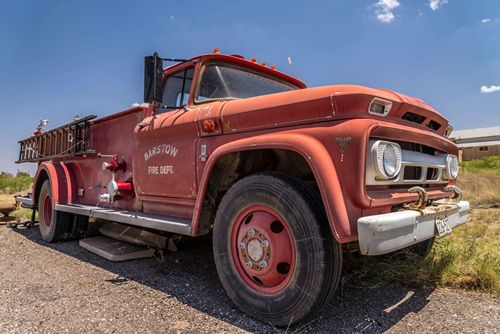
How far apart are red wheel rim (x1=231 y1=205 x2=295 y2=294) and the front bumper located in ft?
1.76

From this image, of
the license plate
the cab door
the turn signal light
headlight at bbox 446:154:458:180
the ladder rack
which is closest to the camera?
the license plate

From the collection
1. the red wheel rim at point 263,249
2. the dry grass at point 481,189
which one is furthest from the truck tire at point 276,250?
the dry grass at point 481,189

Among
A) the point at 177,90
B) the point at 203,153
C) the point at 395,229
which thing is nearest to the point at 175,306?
the point at 203,153

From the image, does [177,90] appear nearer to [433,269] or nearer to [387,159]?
[387,159]

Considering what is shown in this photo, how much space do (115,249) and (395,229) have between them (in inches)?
140

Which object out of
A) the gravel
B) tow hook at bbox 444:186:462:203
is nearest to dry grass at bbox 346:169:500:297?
the gravel

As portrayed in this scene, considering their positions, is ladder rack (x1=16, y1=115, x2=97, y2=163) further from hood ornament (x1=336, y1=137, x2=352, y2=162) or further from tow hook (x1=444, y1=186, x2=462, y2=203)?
tow hook (x1=444, y1=186, x2=462, y2=203)

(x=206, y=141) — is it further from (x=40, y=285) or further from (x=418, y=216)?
(x=40, y=285)

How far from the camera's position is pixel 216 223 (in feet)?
9.20

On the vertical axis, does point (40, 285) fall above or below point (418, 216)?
below

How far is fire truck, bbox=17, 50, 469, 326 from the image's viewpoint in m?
2.17

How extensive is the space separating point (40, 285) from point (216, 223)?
1.90m

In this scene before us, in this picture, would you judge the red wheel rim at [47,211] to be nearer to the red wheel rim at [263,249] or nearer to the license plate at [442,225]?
the red wheel rim at [263,249]

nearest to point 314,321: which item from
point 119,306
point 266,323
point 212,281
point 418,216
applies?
point 266,323
